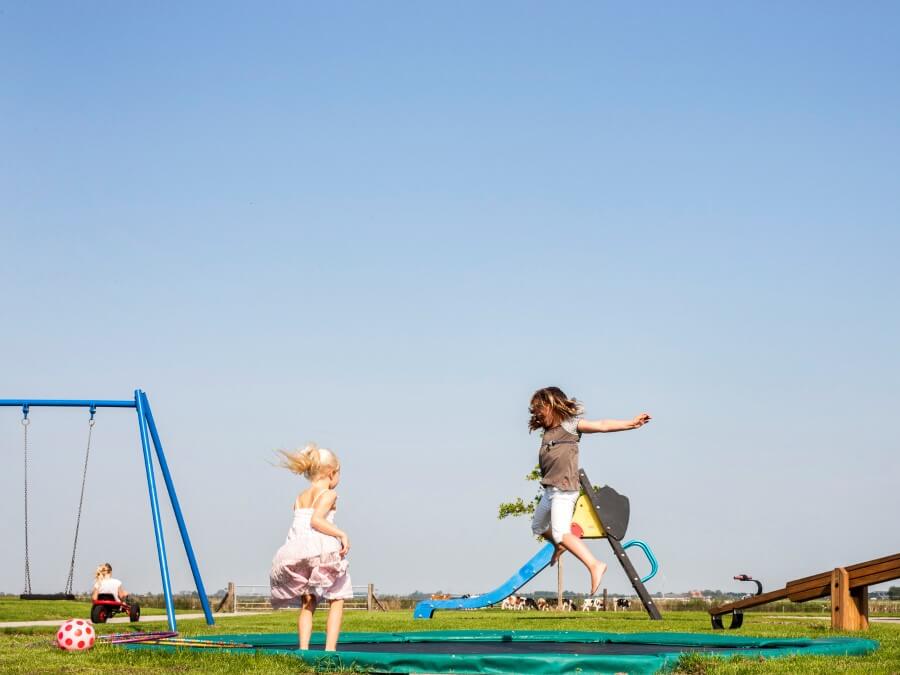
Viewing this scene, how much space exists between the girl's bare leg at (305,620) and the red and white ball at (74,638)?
4.30ft

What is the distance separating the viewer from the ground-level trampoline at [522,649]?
5.28m

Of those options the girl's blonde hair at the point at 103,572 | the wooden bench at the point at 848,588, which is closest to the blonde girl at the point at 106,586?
the girl's blonde hair at the point at 103,572

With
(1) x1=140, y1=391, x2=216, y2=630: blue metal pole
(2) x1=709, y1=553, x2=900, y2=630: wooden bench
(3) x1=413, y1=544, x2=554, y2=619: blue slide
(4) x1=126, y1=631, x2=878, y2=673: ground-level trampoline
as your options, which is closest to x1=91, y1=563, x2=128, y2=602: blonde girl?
(1) x1=140, y1=391, x2=216, y2=630: blue metal pole

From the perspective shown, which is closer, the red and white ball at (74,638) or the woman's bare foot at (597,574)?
the red and white ball at (74,638)

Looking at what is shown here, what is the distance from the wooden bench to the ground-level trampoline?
2261 millimetres

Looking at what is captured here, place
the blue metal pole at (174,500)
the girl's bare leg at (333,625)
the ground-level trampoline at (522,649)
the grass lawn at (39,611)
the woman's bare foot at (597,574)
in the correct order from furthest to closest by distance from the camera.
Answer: the grass lawn at (39,611)
the blue metal pole at (174,500)
the woman's bare foot at (597,574)
the girl's bare leg at (333,625)
the ground-level trampoline at (522,649)

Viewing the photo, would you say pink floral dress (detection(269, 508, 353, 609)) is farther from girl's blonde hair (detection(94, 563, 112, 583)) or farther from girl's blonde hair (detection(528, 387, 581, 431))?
girl's blonde hair (detection(94, 563, 112, 583))

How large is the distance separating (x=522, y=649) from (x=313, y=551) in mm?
1676

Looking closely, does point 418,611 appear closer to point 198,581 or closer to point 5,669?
point 198,581

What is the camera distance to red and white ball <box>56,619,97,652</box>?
671cm

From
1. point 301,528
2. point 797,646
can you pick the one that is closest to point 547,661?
point 301,528

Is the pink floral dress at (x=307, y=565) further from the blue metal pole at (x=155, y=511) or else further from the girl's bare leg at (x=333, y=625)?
the blue metal pole at (x=155, y=511)

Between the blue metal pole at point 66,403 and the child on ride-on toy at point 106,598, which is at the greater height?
the blue metal pole at point 66,403

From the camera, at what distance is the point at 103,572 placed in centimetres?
1485
